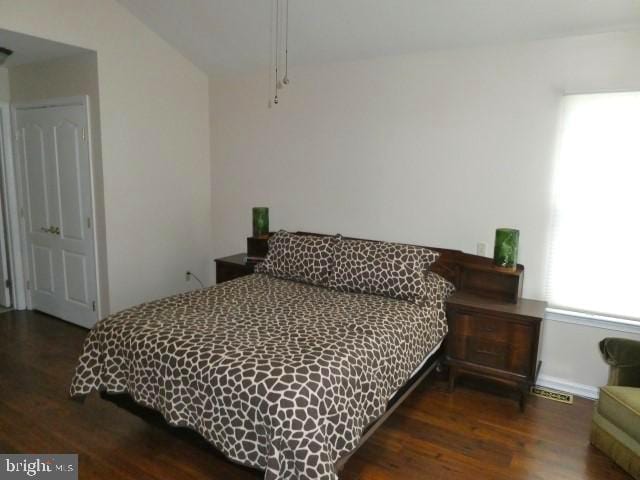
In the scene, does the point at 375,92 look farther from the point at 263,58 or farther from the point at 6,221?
the point at 6,221

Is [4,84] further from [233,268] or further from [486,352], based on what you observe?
[486,352]

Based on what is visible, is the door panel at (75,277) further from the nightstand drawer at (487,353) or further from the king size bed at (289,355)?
the nightstand drawer at (487,353)

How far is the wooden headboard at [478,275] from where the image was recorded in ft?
9.60

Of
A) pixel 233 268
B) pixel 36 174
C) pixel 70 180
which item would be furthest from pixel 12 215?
pixel 233 268

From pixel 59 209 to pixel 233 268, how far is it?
1572 millimetres

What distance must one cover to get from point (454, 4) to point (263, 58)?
164cm

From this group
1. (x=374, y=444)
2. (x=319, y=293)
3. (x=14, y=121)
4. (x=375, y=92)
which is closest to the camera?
(x=374, y=444)

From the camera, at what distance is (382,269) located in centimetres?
294

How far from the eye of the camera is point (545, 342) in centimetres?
306

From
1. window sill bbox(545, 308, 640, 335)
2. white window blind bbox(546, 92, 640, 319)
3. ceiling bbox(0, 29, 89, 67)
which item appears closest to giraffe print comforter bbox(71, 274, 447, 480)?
window sill bbox(545, 308, 640, 335)

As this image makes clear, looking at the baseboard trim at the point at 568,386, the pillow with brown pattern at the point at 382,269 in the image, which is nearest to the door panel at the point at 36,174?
the pillow with brown pattern at the point at 382,269

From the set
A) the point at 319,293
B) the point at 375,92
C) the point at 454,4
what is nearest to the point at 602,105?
the point at 454,4

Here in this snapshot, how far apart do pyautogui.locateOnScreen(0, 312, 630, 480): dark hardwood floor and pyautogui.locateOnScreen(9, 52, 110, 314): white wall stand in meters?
1.02

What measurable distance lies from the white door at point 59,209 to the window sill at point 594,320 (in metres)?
3.45
